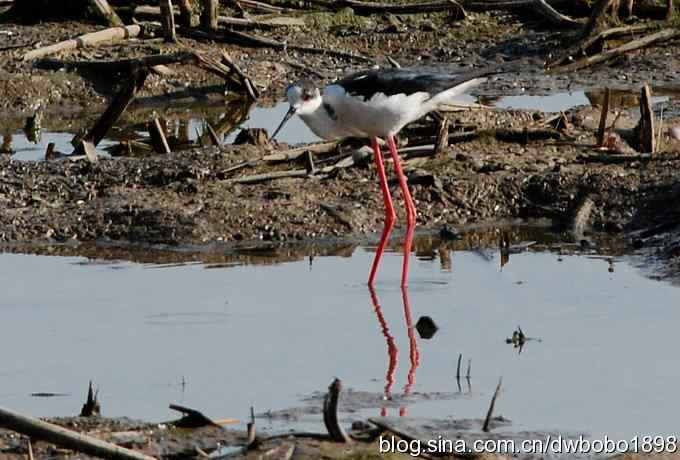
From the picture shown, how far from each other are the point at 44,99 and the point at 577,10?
21.3 ft

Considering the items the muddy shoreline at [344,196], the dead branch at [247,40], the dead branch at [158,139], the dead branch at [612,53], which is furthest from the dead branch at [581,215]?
the dead branch at [247,40]

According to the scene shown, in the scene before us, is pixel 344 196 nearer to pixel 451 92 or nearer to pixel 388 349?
pixel 451 92

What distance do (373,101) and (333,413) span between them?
397cm

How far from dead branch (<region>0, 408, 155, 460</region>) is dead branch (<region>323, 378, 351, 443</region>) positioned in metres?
0.86

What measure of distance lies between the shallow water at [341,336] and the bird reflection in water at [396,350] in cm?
2

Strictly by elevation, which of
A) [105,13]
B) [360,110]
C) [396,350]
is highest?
[105,13]

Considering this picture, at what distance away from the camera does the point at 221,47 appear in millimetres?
15641

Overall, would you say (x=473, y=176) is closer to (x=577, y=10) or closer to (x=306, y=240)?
(x=306, y=240)

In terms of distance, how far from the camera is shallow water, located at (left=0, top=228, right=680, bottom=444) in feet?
21.5

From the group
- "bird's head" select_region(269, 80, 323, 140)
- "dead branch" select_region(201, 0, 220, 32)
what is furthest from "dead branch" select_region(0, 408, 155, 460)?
"dead branch" select_region(201, 0, 220, 32)

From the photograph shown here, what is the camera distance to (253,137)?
37.3 feet

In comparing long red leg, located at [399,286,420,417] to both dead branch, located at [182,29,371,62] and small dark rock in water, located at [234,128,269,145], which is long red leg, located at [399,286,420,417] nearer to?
small dark rock in water, located at [234,128,269,145]

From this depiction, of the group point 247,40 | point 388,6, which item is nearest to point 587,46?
point 388,6

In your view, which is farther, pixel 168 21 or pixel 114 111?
pixel 168 21
